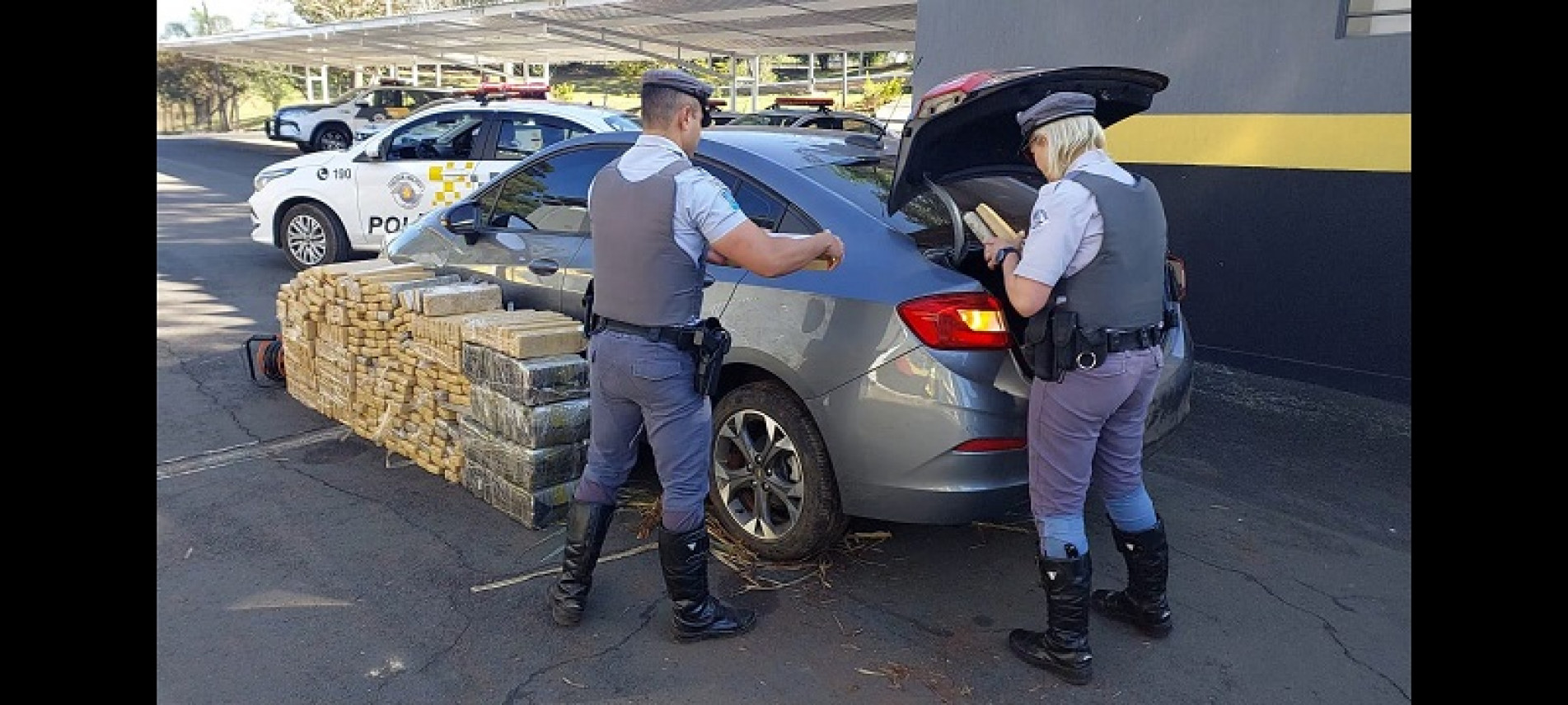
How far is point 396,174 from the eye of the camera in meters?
9.45

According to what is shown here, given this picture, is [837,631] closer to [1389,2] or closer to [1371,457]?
[1371,457]

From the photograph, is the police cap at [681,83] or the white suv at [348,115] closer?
the police cap at [681,83]

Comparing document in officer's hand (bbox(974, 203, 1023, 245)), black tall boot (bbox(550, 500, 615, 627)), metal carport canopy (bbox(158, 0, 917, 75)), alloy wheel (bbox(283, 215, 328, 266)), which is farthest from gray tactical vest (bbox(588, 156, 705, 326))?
metal carport canopy (bbox(158, 0, 917, 75))

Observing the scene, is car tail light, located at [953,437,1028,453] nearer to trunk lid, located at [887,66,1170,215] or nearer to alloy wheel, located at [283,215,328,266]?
trunk lid, located at [887,66,1170,215]

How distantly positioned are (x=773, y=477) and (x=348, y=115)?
2278cm

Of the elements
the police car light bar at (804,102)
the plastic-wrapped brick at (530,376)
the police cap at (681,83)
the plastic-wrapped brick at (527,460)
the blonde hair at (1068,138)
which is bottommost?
the plastic-wrapped brick at (527,460)

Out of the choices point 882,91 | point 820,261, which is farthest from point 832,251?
point 882,91

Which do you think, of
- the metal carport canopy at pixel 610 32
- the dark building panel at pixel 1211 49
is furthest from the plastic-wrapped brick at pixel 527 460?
the metal carport canopy at pixel 610 32

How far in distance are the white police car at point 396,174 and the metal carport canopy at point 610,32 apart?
7.43m

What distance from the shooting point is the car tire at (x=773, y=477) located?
354cm

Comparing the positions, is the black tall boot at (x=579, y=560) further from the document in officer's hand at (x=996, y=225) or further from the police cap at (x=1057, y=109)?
the police cap at (x=1057, y=109)

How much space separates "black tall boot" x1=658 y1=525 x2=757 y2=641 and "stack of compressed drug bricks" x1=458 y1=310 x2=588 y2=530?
1003 millimetres

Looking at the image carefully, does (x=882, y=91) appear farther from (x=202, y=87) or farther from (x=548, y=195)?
(x=202, y=87)

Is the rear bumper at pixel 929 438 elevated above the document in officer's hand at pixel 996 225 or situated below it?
below
